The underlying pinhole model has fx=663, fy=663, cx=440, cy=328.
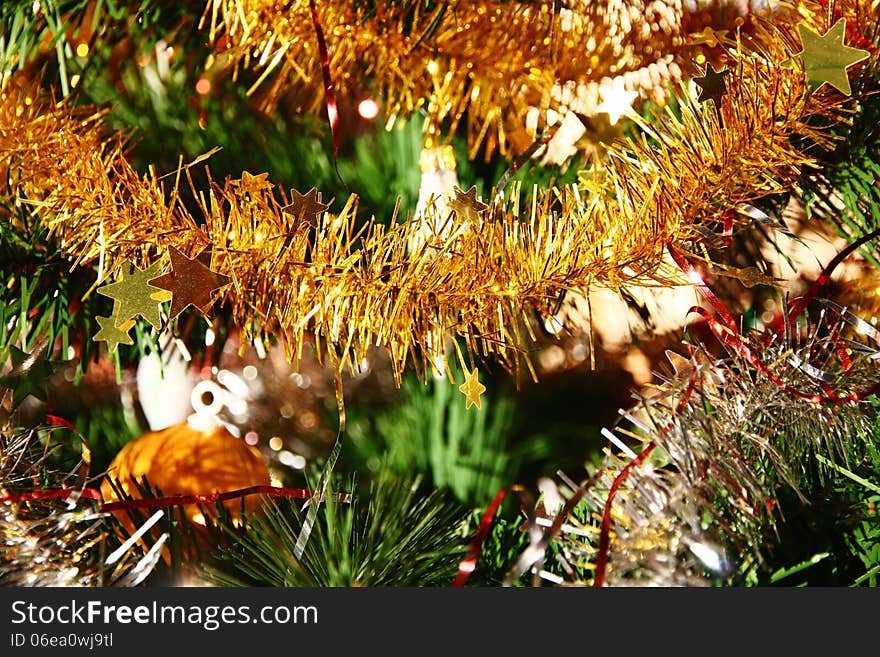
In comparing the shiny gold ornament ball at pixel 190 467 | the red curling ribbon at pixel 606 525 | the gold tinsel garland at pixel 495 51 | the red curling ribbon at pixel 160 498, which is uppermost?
the gold tinsel garland at pixel 495 51

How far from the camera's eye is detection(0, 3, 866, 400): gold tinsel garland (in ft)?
0.85

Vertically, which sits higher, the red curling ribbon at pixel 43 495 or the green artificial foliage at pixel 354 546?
the red curling ribbon at pixel 43 495

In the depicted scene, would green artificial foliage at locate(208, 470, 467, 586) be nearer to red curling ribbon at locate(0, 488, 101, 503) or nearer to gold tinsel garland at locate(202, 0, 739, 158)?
red curling ribbon at locate(0, 488, 101, 503)

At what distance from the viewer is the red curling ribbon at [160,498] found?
Answer: 0.94 ft

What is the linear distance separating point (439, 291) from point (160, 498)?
16 centimetres

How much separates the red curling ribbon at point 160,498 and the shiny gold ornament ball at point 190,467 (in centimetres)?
1

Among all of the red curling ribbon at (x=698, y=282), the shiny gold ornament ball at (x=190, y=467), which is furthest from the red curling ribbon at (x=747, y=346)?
the shiny gold ornament ball at (x=190, y=467)

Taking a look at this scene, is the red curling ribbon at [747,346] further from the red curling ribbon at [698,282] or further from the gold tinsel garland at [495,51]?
the gold tinsel garland at [495,51]

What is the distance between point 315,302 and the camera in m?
0.28

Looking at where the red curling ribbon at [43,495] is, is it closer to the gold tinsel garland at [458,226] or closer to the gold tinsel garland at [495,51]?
the gold tinsel garland at [458,226]

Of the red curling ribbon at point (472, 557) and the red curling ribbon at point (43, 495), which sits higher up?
the red curling ribbon at point (43, 495)

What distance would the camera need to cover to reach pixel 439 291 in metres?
0.27

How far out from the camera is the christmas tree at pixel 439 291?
266mm

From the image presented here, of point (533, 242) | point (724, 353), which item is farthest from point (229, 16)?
point (724, 353)
